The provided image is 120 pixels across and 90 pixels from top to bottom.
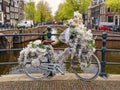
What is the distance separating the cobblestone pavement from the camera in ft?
16.9

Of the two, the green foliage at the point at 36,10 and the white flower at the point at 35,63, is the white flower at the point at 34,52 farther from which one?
the green foliage at the point at 36,10

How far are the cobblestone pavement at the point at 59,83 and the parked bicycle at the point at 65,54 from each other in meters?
0.14

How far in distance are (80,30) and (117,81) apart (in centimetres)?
136

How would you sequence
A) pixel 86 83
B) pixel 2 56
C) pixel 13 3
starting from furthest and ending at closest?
pixel 13 3 < pixel 2 56 < pixel 86 83

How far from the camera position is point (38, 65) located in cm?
549

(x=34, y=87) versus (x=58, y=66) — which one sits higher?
(x=58, y=66)

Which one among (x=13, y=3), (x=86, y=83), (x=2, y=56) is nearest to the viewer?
(x=86, y=83)

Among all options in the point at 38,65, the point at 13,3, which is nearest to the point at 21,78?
the point at 38,65

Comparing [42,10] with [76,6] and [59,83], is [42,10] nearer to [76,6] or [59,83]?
[76,6]

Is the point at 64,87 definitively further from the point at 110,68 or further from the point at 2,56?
the point at 2,56

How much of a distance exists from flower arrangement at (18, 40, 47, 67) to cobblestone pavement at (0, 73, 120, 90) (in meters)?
0.42

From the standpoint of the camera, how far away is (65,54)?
216 inches

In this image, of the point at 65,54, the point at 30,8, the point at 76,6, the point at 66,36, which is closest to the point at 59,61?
the point at 65,54

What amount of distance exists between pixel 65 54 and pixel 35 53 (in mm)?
628
